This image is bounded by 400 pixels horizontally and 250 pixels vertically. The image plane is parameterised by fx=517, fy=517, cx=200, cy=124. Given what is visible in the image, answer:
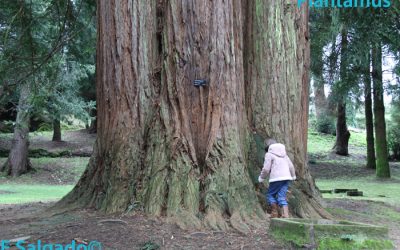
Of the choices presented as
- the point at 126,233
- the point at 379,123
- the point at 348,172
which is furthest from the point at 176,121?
the point at 348,172

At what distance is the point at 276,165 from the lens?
722 centimetres

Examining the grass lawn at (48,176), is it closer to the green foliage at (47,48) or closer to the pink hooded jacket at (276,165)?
the green foliage at (47,48)

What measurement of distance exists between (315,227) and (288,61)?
10.7 feet

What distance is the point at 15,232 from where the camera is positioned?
6359 millimetres

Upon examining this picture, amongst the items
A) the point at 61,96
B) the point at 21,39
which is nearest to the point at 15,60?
the point at 21,39

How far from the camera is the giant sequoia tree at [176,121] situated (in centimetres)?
666

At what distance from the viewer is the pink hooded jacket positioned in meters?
7.18

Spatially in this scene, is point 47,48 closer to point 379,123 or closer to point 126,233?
point 126,233

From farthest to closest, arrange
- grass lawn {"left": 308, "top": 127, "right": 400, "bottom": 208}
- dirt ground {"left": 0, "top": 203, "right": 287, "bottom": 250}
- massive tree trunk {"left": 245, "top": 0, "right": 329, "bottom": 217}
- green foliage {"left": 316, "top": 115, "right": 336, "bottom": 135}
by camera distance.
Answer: green foliage {"left": 316, "top": 115, "right": 336, "bottom": 135} < grass lawn {"left": 308, "top": 127, "right": 400, "bottom": 208} < massive tree trunk {"left": 245, "top": 0, "right": 329, "bottom": 217} < dirt ground {"left": 0, "top": 203, "right": 287, "bottom": 250}

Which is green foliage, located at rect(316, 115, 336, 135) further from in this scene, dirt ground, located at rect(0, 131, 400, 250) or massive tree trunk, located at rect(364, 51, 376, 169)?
dirt ground, located at rect(0, 131, 400, 250)

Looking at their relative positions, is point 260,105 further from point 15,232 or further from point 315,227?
point 15,232

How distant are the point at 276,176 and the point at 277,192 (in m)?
0.27

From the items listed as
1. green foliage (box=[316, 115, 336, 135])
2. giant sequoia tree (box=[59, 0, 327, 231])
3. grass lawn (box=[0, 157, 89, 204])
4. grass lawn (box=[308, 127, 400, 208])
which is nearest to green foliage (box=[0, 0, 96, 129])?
grass lawn (box=[0, 157, 89, 204])

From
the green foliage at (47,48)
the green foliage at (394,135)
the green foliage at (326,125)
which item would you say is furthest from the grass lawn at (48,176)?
the green foliage at (326,125)
